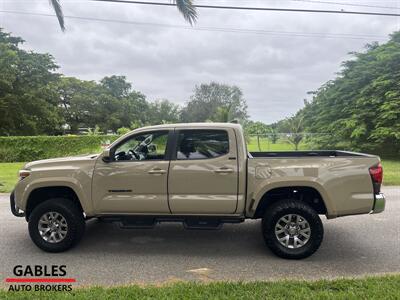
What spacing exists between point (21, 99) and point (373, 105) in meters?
29.0

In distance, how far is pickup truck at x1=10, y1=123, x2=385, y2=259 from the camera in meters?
4.69

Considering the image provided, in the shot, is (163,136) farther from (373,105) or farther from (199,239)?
(373,105)

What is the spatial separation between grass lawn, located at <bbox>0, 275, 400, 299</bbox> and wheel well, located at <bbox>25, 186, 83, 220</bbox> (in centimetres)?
173

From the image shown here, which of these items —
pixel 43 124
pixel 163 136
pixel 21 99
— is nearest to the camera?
pixel 163 136

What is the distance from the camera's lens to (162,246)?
530cm

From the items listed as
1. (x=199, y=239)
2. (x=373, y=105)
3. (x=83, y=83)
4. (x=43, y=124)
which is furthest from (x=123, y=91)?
(x=199, y=239)

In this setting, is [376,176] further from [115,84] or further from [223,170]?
[115,84]

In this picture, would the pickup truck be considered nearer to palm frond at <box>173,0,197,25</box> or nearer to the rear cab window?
the rear cab window

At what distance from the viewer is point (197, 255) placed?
495 cm

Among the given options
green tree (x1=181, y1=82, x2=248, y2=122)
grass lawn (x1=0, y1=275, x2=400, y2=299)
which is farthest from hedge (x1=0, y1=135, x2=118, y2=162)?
green tree (x1=181, y1=82, x2=248, y2=122)

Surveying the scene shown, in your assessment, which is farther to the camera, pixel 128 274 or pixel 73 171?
pixel 73 171

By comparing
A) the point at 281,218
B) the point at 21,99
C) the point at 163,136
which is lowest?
the point at 281,218

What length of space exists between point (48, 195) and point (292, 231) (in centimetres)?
354

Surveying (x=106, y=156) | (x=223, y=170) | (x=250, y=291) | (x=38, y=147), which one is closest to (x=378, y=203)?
(x=223, y=170)
